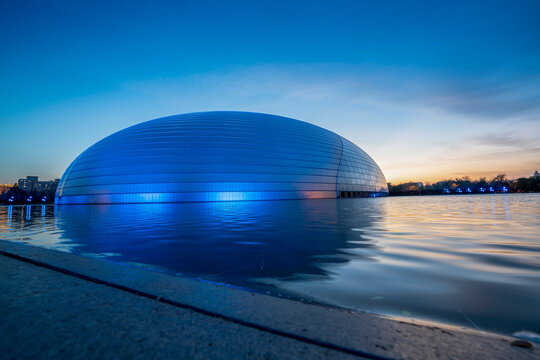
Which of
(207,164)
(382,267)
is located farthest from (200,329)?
(207,164)

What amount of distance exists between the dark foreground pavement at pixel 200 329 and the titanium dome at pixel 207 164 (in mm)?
33227

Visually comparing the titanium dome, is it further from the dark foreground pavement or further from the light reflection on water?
the dark foreground pavement

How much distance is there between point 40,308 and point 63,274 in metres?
1.16

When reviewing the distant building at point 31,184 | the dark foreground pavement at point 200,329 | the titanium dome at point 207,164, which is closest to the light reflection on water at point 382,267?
the dark foreground pavement at point 200,329

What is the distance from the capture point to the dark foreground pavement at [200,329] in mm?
1461

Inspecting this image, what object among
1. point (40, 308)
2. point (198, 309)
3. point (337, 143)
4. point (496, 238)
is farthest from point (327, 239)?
point (337, 143)

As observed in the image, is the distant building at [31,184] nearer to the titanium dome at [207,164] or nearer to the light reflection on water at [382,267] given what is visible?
the titanium dome at [207,164]

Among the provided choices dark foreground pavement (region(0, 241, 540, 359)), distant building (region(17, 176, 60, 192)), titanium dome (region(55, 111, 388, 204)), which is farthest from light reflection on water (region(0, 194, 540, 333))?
distant building (region(17, 176, 60, 192))

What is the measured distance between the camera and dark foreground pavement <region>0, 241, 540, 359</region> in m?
1.46

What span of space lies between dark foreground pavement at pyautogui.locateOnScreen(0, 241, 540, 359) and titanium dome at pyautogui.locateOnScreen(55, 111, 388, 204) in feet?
109

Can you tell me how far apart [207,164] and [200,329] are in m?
Answer: 35.2

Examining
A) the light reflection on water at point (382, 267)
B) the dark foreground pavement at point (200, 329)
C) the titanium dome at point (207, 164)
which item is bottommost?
the light reflection on water at point (382, 267)

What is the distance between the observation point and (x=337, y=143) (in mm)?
50000

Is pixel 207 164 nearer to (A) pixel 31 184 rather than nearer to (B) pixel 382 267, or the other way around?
(B) pixel 382 267
